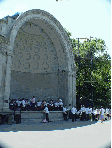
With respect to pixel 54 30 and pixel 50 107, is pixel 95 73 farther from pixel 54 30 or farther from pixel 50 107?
pixel 50 107

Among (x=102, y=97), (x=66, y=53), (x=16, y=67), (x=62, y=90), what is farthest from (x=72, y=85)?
(x=102, y=97)

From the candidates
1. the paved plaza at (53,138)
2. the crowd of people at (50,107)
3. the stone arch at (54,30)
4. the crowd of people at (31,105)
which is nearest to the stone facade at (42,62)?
the stone arch at (54,30)

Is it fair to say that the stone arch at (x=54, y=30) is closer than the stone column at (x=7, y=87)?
No

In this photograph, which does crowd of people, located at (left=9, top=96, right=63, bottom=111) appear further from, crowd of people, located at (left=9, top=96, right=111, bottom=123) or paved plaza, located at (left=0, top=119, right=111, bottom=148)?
paved plaza, located at (left=0, top=119, right=111, bottom=148)

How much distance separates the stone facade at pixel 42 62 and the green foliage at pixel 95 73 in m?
11.0

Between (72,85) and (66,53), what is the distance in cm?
435

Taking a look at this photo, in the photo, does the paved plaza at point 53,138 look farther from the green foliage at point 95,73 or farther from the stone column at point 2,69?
the green foliage at point 95,73

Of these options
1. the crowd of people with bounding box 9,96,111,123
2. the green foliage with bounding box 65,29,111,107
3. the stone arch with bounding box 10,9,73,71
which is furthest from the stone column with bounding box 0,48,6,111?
the green foliage with bounding box 65,29,111,107

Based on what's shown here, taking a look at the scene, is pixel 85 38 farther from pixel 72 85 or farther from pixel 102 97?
pixel 72 85

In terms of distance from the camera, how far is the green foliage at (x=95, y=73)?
3556 centimetres

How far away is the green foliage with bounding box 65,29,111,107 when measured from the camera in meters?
35.6

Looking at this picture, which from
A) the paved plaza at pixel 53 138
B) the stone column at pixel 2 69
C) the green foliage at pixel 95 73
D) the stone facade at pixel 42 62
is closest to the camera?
the paved plaza at pixel 53 138

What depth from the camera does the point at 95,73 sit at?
116 feet

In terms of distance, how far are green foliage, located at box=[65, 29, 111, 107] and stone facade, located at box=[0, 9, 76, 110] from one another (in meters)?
11.0
